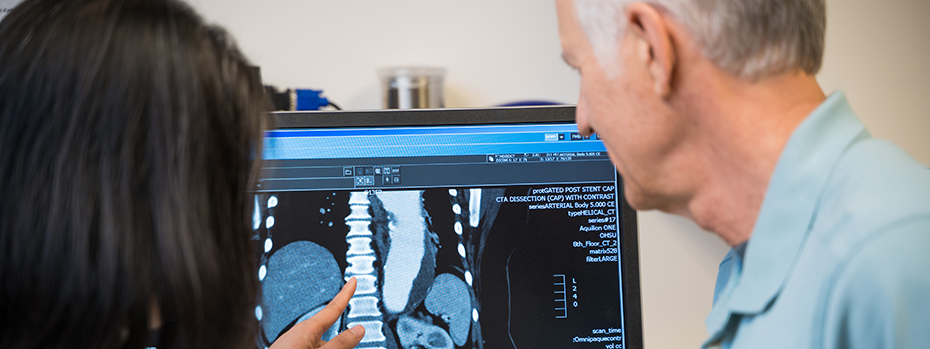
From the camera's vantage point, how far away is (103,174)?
1.33 feet

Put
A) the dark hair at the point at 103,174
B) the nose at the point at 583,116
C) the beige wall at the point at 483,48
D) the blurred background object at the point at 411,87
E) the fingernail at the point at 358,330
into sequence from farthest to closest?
1. the beige wall at the point at 483,48
2. the blurred background object at the point at 411,87
3. the fingernail at the point at 358,330
4. the nose at the point at 583,116
5. the dark hair at the point at 103,174

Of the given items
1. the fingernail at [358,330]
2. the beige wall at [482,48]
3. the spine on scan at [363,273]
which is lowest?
the fingernail at [358,330]

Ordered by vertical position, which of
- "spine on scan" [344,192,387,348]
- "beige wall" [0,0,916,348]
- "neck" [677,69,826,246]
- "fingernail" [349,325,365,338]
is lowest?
"fingernail" [349,325,365,338]

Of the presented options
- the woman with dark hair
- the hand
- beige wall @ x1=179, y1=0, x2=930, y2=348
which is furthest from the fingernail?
beige wall @ x1=179, y1=0, x2=930, y2=348

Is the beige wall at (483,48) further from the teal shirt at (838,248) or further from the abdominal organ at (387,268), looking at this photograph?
the teal shirt at (838,248)

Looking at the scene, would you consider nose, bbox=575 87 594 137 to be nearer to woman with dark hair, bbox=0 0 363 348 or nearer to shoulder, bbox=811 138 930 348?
shoulder, bbox=811 138 930 348

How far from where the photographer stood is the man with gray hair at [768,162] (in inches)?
17.5

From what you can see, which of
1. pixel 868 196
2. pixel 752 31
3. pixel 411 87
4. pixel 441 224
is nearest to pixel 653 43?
pixel 752 31

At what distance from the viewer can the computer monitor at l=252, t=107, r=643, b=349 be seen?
0.81m

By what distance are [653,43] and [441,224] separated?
1.31 feet

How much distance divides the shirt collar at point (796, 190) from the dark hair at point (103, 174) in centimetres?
48

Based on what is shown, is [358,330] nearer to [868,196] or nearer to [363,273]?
[363,273]

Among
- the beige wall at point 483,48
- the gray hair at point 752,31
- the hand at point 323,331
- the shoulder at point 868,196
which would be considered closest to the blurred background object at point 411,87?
the beige wall at point 483,48

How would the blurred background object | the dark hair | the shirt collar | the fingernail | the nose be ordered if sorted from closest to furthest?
the dark hair < the shirt collar < the nose < the fingernail < the blurred background object
